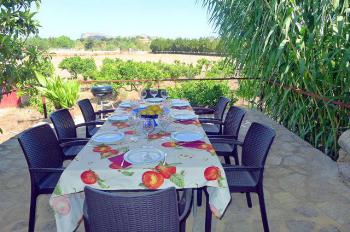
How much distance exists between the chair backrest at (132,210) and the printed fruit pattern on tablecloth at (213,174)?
37 cm

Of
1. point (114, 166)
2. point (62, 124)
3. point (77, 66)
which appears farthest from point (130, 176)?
point (77, 66)

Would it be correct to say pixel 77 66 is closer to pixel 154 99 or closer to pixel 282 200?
pixel 154 99

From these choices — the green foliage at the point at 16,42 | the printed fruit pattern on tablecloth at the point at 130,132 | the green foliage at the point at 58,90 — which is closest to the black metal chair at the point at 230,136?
the printed fruit pattern on tablecloth at the point at 130,132

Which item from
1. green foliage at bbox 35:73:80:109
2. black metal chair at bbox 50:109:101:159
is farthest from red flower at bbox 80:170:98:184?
green foliage at bbox 35:73:80:109

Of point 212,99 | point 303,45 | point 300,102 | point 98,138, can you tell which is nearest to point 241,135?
point 300,102

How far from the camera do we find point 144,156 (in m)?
1.76

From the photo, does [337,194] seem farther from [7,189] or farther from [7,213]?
[7,189]

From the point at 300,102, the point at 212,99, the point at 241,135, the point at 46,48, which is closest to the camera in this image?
the point at 300,102

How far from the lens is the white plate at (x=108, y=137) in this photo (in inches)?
80.8

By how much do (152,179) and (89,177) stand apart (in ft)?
1.15

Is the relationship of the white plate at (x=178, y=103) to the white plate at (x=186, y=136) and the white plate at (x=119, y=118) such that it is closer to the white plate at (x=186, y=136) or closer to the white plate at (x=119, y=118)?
the white plate at (x=119, y=118)

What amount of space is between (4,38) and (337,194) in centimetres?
357

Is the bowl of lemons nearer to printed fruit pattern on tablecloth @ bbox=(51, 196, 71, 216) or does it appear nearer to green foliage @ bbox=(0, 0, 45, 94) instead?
printed fruit pattern on tablecloth @ bbox=(51, 196, 71, 216)

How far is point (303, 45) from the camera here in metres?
3.42
